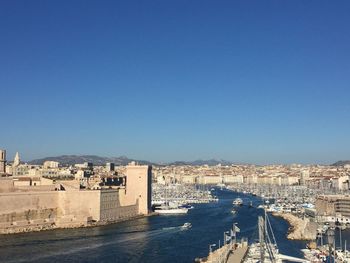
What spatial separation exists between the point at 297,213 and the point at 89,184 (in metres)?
16.5

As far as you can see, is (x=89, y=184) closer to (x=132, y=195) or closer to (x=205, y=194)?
(x=132, y=195)

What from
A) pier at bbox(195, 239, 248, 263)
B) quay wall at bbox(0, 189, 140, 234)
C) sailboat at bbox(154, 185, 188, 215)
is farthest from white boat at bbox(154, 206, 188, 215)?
pier at bbox(195, 239, 248, 263)

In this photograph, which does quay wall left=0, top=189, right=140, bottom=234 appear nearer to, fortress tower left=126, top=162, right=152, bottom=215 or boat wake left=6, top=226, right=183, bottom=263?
fortress tower left=126, top=162, right=152, bottom=215

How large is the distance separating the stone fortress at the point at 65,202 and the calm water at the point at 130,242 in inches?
57.7

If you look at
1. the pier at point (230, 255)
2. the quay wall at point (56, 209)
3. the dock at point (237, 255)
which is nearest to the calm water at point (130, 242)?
the pier at point (230, 255)

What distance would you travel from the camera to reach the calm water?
21172 millimetres

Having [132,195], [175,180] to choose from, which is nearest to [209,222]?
[132,195]

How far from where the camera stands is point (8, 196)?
28484mm

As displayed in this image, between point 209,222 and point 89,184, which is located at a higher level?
point 89,184

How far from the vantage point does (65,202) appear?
104ft

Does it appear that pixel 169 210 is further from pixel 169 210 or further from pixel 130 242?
pixel 130 242

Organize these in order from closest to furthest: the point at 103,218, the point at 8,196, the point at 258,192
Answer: the point at 8,196
the point at 103,218
the point at 258,192

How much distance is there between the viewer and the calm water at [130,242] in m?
21.2

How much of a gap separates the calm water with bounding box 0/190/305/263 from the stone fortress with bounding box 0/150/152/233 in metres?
1.47
